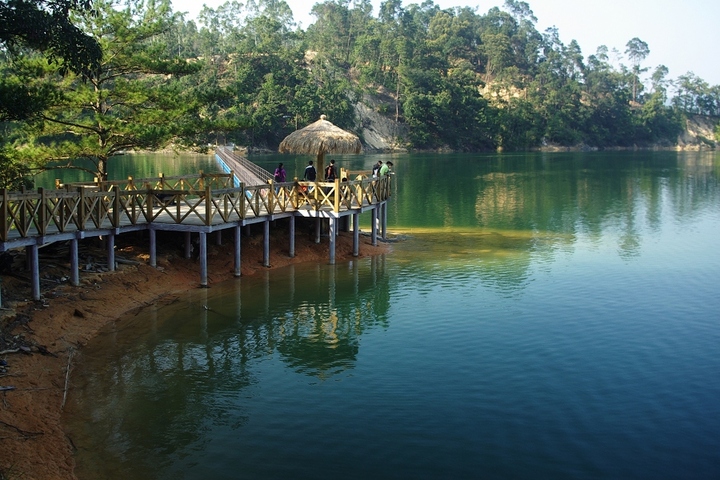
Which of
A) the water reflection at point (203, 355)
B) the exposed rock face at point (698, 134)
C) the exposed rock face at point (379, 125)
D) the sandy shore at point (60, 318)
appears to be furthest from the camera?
the exposed rock face at point (698, 134)

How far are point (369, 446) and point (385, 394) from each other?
216 cm

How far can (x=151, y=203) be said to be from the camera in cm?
2014

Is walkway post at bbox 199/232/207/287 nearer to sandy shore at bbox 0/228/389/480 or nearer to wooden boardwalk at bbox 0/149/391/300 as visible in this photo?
wooden boardwalk at bbox 0/149/391/300

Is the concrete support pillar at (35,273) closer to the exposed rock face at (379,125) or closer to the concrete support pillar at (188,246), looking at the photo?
the concrete support pillar at (188,246)

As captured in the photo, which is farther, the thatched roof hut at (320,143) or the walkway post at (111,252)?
the thatched roof hut at (320,143)

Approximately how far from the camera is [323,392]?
1353 cm

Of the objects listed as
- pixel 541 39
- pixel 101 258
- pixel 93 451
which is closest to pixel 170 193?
pixel 101 258

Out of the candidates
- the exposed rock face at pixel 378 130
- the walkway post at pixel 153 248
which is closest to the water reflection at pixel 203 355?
the walkway post at pixel 153 248

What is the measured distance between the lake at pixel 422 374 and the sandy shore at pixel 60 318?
404 mm

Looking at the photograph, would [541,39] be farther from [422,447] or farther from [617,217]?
[422,447]

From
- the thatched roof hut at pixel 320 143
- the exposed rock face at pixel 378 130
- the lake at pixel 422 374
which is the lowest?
the lake at pixel 422 374

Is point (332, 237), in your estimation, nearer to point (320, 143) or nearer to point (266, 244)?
point (266, 244)

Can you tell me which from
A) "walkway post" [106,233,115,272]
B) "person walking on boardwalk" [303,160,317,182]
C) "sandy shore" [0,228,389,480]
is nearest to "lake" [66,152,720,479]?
"sandy shore" [0,228,389,480]

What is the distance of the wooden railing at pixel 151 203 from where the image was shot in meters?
16.0
